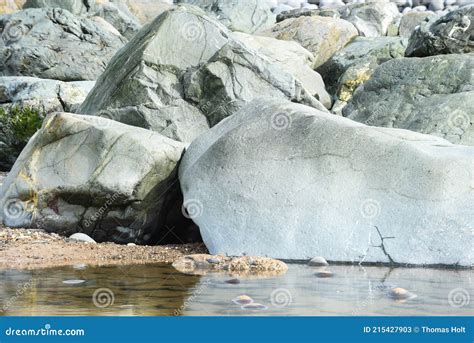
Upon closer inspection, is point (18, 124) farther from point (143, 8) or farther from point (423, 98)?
point (143, 8)

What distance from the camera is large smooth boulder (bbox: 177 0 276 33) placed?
2522cm

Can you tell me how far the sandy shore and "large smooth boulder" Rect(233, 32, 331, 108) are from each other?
701 cm

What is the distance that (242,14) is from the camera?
2570 centimetres

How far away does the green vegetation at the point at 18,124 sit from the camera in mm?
13867

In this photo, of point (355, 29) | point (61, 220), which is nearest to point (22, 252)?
point (61, 220)

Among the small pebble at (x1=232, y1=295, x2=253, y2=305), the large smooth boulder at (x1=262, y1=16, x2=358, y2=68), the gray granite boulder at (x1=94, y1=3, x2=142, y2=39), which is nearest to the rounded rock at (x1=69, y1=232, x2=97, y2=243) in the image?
the small pebble at (x1=232, y1=295, x2=253, y2=305)

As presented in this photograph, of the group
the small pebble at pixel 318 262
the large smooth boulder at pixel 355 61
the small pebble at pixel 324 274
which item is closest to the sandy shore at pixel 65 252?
the small pebble at pixel 318 262

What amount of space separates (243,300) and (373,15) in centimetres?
2179

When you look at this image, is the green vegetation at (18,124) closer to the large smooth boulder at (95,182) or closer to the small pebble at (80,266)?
the large smooth boulder at (95,182)

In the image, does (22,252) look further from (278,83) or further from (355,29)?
(355,29)

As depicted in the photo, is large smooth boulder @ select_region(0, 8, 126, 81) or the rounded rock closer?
the rounded rock

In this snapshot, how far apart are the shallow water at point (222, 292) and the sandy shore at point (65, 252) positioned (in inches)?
16.1

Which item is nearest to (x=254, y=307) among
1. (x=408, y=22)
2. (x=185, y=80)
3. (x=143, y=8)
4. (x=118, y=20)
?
(x=185, y=80)

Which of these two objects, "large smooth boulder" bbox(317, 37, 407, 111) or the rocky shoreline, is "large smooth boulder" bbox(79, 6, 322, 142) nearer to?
the rocky shoreline
